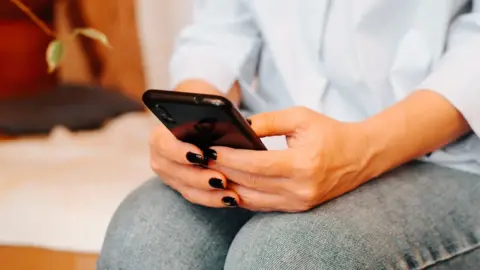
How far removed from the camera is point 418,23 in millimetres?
690

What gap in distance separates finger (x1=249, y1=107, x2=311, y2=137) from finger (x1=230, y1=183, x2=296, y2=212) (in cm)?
6

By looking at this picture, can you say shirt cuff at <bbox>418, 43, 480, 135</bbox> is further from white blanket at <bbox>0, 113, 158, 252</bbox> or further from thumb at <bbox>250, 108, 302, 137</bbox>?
white blanket at <bbox>0, 113, 158, 252</bbox>

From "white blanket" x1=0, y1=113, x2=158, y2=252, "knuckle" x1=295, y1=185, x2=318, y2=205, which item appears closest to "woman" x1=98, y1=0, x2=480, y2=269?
"knuckle" x1=295, y1=185, x2=318, y2=205

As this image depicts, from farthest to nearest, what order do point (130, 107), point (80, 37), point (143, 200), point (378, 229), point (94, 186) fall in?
point (80, 37)
point (130, 107)
point (94, 186)
point (143, 200)
point (378, 229)

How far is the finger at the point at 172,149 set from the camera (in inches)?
24.1

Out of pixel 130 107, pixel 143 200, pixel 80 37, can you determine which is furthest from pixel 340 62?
pixel 80 37

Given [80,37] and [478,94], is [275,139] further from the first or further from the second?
[80,37]

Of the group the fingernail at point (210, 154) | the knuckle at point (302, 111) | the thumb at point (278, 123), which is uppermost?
the knuckle at point (302, 111)

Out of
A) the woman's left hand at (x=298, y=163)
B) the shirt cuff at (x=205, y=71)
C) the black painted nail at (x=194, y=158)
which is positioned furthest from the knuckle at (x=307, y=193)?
the shirt cuff at (x=205, y=71)

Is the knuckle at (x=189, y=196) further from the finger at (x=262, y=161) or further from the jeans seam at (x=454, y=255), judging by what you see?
the jeans seam at (x=454, y=255)

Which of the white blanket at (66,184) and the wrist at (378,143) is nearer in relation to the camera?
the wrist at (378,143)

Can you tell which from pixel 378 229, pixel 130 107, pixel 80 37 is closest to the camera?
pixel 378 229

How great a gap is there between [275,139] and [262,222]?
0.57 ft

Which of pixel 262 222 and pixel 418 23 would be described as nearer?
pixel 262 222
